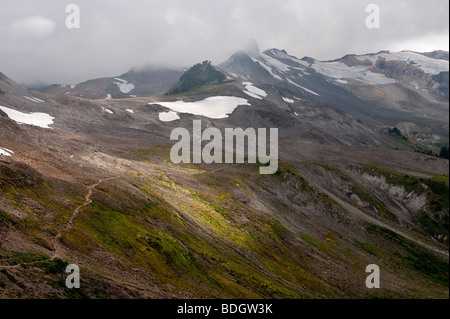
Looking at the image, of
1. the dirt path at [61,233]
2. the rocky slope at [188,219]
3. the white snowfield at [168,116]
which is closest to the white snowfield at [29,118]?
the rocky slope at [188,219]

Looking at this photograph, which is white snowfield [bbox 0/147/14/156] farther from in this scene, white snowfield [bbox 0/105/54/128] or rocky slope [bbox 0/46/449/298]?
white snowfield [bbox 0/105/54/128]

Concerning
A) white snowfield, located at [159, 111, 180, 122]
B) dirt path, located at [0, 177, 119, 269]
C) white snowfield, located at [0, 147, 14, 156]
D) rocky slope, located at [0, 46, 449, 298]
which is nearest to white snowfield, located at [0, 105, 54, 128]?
rocky slope, located at [0, 46, 449, 298]

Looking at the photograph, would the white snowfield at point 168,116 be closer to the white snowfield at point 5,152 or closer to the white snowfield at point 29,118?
the white snowfield at point 29,118

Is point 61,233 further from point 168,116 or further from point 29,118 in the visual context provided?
point 168,116

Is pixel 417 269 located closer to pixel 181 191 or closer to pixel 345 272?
pixel 345 272

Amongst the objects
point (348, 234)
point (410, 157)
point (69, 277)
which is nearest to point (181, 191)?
point (348, 234)
